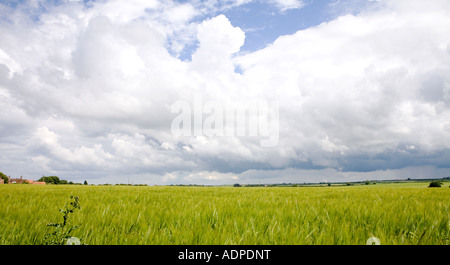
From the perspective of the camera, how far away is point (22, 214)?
430 cm

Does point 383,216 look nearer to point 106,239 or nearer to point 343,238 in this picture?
point 343,238

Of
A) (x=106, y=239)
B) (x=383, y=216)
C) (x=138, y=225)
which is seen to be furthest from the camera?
(x=383, y=216)
